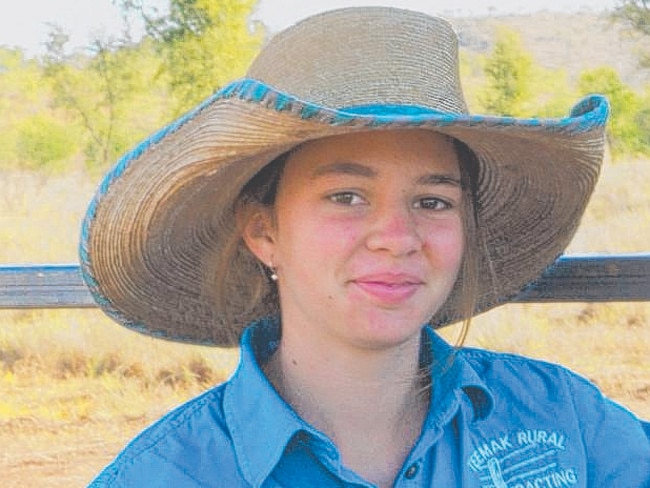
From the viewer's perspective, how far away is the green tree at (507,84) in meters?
10.2

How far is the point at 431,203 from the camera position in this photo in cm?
139

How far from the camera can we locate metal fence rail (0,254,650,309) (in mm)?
1839

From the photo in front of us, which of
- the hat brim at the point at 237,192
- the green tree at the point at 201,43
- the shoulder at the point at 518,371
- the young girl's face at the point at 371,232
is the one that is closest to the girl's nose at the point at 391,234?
the young girl's face at the point at 371,232

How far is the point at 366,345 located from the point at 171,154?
0.99 feet

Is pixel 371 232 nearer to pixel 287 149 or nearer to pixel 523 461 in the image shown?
pixel 287 149

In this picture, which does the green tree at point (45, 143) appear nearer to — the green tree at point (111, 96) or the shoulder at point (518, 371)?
the green tree at point (111, 96)

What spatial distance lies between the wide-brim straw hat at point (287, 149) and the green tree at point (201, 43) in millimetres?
7252

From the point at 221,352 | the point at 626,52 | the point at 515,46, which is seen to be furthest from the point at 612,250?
the point at 626,52

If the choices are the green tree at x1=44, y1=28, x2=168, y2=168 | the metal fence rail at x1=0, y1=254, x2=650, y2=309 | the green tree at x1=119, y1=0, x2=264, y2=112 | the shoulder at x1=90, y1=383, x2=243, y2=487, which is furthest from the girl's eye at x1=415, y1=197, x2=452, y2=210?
the green tree at x1=44, y1=28, x2=168, y2=168

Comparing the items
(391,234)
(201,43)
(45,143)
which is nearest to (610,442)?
(391,234)

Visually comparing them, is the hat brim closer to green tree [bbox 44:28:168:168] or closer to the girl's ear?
the girl's ear

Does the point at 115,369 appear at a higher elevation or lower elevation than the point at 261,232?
lower

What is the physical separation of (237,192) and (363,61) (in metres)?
0.23

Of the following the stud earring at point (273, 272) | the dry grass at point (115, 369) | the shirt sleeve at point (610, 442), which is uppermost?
the stud earring at point (273, 272)
